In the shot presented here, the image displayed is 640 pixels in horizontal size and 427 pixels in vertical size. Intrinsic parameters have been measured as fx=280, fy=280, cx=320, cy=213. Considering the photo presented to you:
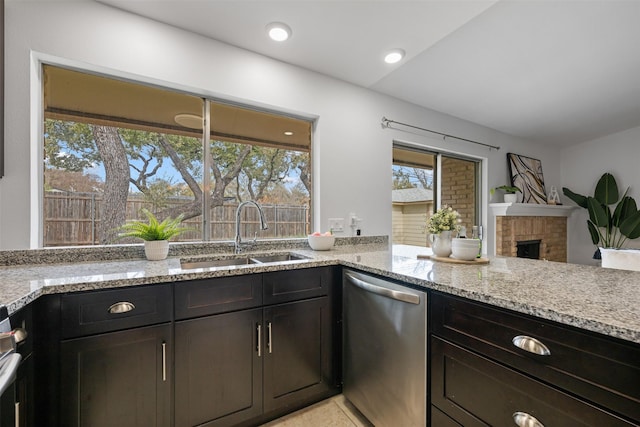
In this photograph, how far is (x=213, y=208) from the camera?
2.23 m

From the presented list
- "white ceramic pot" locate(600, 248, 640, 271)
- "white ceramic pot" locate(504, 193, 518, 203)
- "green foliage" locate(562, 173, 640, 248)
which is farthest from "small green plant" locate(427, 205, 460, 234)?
"green foliage" locate(562, 173, 640, 248)

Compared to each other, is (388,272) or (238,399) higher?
(388,272)

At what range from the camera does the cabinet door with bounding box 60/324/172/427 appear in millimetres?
1164

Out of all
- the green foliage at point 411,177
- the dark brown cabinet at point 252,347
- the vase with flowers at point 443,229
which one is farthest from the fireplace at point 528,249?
the dark brown cabinet at point 252,347

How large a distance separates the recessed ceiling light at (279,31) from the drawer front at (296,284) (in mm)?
1685

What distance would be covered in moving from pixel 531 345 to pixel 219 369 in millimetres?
1353

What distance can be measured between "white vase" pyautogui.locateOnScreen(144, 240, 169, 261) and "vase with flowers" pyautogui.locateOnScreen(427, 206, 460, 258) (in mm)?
1714

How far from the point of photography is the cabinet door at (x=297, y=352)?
5.14ft

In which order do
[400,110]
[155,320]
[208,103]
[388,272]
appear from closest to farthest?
[155,320], [388,272], [208,103], [400,110]

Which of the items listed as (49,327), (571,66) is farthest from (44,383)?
(571,66)

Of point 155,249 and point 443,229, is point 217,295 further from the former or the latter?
point 443,229

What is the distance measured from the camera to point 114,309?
1.22 metres

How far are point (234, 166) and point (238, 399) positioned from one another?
165 centimetres

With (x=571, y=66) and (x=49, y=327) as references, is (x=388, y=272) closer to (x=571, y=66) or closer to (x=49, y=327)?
(x=49, y=327)
